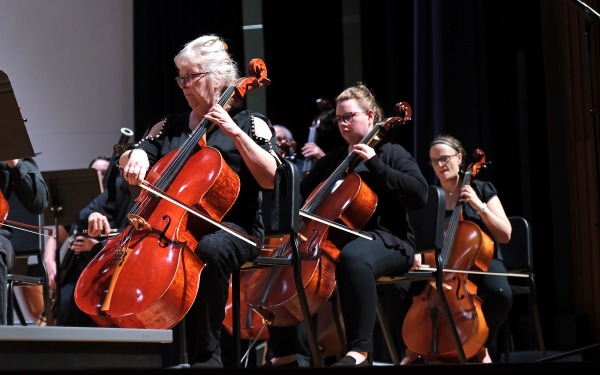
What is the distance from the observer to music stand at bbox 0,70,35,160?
230cm

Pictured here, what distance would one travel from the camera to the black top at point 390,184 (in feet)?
9.43

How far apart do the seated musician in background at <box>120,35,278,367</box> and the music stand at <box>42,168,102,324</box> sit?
3.61ft

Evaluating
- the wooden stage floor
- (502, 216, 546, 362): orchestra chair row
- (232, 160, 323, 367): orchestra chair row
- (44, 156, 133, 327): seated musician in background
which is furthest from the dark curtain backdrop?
the wooden stage floor

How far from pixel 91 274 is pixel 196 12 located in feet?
10.2

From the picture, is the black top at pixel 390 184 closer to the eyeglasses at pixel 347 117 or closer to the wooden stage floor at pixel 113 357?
the eyeglasses at pixel 347 117

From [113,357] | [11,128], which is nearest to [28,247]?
[11,128]

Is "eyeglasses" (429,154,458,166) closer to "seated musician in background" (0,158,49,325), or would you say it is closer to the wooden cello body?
the wooden cello body

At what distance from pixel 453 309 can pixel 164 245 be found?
1.43m

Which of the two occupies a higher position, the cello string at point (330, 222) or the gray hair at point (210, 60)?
the gray hair at point (210, 60)

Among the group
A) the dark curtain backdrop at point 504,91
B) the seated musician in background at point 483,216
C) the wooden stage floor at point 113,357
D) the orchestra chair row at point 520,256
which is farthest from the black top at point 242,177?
the dark curtain backdrop at point 504,91

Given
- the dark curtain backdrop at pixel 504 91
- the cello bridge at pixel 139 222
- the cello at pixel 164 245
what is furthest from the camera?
the dark curtain backdrop at pixel 504 91

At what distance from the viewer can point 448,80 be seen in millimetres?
4363

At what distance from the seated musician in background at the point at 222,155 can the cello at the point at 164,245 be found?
0.04 meters

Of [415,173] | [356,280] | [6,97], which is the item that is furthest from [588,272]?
[6,97]
